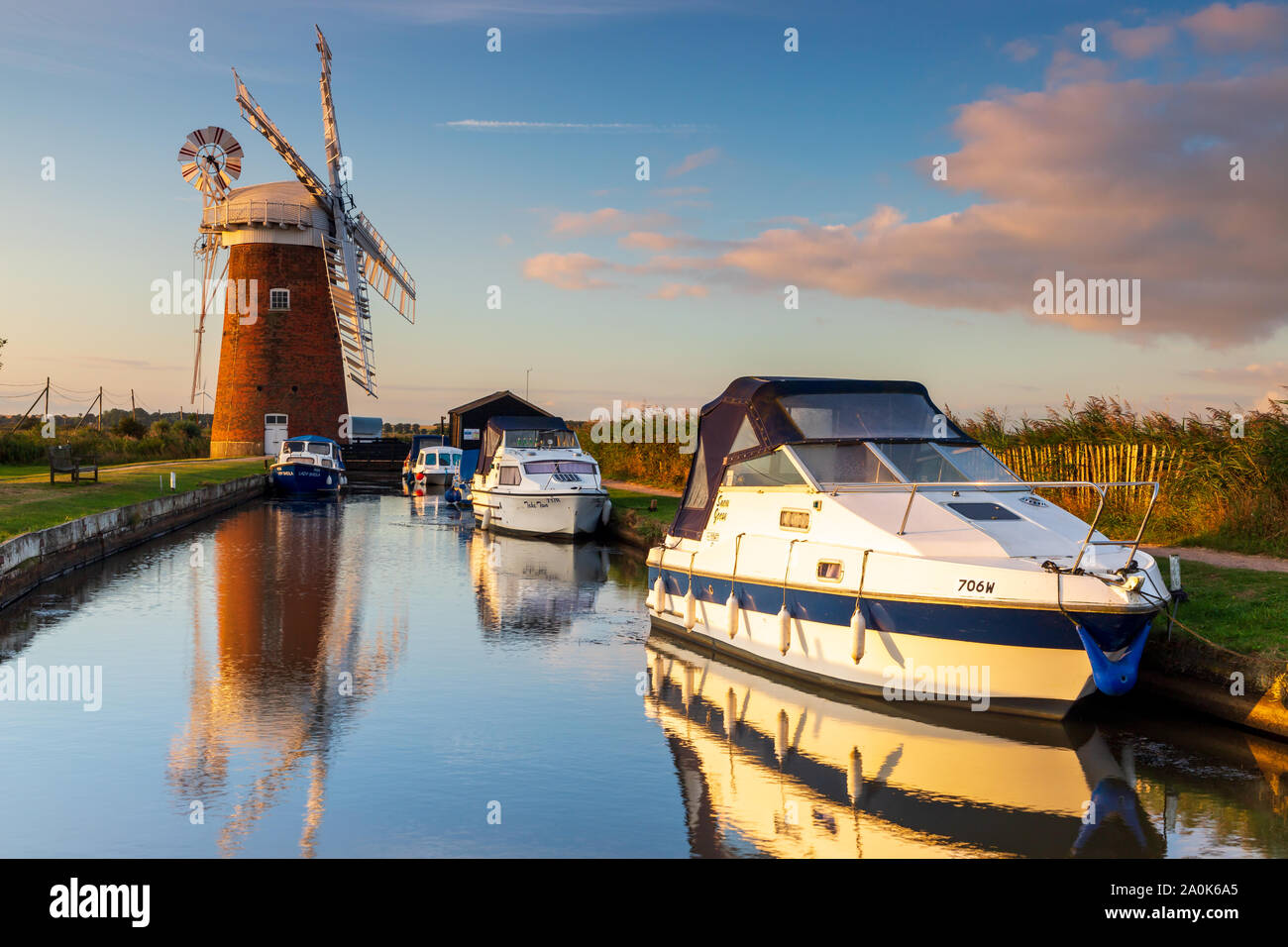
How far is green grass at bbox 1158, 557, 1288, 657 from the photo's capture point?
36.0 feet

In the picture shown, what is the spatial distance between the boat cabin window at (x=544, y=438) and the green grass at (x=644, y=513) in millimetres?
2398

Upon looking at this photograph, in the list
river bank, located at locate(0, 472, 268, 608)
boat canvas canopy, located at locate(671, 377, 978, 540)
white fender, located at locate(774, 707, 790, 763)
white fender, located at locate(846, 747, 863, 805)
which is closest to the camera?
white fender, located at locate(846, 747, 863, 805)

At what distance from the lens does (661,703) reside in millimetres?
11867

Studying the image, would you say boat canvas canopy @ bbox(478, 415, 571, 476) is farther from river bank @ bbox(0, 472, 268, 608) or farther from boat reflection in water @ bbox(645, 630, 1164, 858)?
boat reflection in water @ bbox(645, 630, 1164, 858)

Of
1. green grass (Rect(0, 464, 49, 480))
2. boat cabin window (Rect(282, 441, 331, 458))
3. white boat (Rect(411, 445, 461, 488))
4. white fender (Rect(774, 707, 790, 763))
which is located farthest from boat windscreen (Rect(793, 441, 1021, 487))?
white boat (Rect(411, 445, 461, 488))

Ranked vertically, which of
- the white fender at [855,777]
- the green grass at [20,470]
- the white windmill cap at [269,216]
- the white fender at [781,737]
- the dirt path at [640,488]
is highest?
the white windmill cap at [269,216]

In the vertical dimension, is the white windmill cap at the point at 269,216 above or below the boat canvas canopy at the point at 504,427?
above

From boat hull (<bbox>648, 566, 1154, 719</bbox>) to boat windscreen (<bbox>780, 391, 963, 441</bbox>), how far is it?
236 cm

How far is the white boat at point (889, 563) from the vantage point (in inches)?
396

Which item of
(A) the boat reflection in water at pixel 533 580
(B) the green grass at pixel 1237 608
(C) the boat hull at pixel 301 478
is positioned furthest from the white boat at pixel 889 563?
(C) the boat hull at pixel 301 478

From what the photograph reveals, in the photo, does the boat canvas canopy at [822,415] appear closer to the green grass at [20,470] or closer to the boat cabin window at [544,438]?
the boat cabin window at [544,438]

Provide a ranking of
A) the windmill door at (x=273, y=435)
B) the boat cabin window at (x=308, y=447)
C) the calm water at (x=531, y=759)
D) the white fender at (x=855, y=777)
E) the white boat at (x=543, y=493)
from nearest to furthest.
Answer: the calm water at (x=531, y=759), the white fender at (x=855, y=777), the white boat at (x=543, y=493), the boat cabin window at (x=308, y=447), the windmill door at (x=273, y=435)

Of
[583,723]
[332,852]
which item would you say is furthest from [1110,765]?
[332,852]
